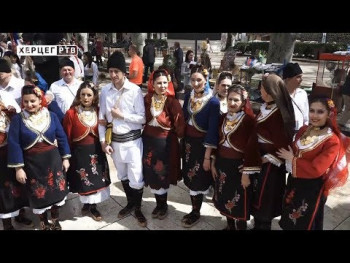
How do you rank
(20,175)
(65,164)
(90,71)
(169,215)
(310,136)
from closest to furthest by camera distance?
(310,136), (20,175), (65,164), (169,215), (90,71)

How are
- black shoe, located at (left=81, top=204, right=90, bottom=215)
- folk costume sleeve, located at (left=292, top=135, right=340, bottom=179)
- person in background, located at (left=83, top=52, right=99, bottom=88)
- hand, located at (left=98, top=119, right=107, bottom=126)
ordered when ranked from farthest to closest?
person in background, located at (left=83, top=52, right=99, bottom=88) → black shoe, located at (left=81, top=204, right=90, bottom=215) → hand, located at (left=98, top=119, right=107, bottom=126) → folk costume sleeve, located at (left=292, top=135, right=340, bottom=179)

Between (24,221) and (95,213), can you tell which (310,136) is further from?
(24,221)

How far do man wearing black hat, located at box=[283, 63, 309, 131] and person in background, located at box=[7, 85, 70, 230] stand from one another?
265cm

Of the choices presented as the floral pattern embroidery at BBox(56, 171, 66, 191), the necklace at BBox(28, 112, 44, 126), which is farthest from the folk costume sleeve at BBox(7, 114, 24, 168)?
the floral pattern embroidery at BBox(56, 171, 66, 191)

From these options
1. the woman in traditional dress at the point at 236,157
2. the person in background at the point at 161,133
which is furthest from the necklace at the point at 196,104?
the woman in traditional dress at the point at 236,157

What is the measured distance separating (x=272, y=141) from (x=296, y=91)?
1.32 metres

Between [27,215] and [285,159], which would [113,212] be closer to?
[27,215]

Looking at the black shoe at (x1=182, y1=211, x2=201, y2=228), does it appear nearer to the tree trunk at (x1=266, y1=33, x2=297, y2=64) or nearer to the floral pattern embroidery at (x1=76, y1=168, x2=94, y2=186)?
the floral pattern embroidery at (x1=76, y1=168, x2=94, y2=186)

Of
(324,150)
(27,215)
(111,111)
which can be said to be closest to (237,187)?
(324,150)

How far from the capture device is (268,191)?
2.79 metres

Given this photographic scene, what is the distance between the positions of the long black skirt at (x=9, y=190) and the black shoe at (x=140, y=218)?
1269 millimetres

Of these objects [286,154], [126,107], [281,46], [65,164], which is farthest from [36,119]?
[281,46]

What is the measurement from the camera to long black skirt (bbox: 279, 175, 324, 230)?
8.36ft

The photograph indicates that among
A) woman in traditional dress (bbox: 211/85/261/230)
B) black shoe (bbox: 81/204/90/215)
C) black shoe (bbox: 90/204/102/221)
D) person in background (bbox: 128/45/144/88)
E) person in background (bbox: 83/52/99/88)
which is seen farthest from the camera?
person in background (bbox: 128/45/144/88)
